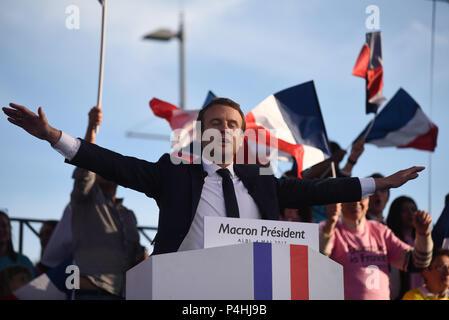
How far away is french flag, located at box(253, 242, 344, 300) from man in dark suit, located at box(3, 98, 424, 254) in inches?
26.6

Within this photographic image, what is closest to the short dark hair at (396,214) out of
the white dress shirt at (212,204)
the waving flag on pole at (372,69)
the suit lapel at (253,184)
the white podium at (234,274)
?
the waving flag on pole at (372,69)

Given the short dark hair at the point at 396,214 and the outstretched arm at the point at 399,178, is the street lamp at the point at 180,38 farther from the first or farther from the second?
the outstretched arm at the point at 399,178

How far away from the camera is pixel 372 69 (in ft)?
25.8

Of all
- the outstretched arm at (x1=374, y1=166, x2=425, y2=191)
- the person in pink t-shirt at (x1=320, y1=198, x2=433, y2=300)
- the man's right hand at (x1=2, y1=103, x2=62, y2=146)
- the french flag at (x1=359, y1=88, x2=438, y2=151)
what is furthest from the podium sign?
the french flag at (x1=359, y1=88, x2=438, y2=151)

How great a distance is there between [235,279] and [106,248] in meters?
2.64

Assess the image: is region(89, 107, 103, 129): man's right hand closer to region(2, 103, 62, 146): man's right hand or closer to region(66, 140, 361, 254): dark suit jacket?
region(66, 140, 361, 254): dark suit jacket

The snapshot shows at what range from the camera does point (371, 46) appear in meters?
7.90

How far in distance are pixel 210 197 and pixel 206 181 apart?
0.11m

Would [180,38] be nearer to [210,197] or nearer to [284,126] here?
[284,126]

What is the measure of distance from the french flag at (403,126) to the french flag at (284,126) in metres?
1.04

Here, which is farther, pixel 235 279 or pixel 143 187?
pixel 143 187
